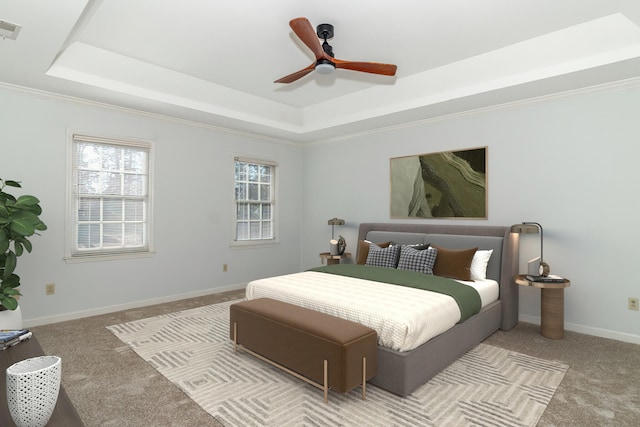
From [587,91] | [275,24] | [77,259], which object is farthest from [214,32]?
[587,91]

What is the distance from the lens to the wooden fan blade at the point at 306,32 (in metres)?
2.42

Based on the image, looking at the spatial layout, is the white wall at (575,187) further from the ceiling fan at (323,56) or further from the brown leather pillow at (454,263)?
the ceiling fan at (323,56)

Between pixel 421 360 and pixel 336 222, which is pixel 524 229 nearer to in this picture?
pixel 421 360

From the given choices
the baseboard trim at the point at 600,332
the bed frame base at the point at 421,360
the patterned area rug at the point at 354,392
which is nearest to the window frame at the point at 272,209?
the patterned area rug at the point at 354,392

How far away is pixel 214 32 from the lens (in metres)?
3.27

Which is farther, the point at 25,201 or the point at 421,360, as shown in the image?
the point at 25,201

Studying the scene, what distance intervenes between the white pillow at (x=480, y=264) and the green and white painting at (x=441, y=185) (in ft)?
2.11

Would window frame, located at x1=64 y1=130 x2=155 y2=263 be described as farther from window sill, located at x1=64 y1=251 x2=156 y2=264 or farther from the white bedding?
the white bedding

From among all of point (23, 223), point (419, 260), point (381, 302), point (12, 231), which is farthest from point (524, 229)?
point (12, 231)

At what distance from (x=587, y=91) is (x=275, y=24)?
128 inches

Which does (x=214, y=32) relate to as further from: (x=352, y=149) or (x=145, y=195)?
(x=352, y=149)

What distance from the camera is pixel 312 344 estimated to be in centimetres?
243

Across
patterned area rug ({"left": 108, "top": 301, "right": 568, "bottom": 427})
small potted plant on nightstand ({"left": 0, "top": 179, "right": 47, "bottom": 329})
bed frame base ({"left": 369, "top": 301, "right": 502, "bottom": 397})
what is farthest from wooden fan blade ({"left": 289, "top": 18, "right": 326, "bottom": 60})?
small potted plant on nightstand ({"left": 0, "top": 179, "right": 47, "bottom": 329})

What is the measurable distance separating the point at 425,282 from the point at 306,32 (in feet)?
7.86
